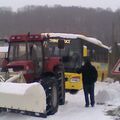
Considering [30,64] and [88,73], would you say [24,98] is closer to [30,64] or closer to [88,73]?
[30,64]

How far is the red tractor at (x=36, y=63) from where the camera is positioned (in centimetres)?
1358

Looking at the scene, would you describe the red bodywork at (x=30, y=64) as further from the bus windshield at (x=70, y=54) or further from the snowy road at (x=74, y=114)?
the bus windshield at (x=70, y=54)

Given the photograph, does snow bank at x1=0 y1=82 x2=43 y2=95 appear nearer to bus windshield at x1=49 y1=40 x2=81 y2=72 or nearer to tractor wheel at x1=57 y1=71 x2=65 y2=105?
tractor wheel at x1=57 y1=71 x2=65 y2=105

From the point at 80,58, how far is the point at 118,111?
866 cm

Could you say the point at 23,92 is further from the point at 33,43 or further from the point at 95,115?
the point at 33,43

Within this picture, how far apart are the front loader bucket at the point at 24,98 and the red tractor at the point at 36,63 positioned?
5.96ft

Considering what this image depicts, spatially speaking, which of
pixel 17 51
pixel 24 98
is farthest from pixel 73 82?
pixel 24 98

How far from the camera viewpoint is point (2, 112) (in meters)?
12.4

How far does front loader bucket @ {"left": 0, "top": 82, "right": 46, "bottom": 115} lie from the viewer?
35.9 ft

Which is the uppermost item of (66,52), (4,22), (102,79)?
(4,22)

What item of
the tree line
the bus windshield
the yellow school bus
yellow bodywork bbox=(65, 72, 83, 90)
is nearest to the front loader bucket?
the yellow school bus

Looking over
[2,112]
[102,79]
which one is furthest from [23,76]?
[102,79]

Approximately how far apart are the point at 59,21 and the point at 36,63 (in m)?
76.5

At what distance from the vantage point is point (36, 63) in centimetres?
1417
